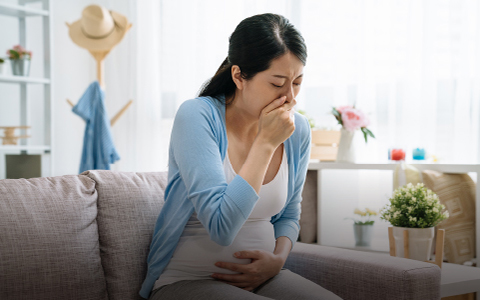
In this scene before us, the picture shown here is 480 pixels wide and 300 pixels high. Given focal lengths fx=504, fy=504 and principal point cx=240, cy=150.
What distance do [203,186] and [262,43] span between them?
1.26 ft

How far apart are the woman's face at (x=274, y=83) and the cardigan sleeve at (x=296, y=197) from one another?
0.20 meters

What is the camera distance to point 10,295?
1.15 metres

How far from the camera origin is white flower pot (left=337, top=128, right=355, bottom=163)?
8.14ft

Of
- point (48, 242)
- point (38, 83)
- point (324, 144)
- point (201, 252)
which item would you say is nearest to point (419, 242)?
point (201, 252)

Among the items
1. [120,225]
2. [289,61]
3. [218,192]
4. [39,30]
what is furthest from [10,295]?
[39,30]

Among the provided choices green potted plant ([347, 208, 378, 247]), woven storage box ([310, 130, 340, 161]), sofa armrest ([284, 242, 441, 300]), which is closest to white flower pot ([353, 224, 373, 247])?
green potted plant ([347, 208, 378, 247])

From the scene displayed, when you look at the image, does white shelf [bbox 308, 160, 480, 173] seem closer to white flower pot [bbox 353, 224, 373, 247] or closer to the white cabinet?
white flower pot [bbox 353, 224, 373, 247]

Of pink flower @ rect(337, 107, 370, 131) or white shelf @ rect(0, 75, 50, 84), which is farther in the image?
white shelf @ rect(0, 75, 50, 84)

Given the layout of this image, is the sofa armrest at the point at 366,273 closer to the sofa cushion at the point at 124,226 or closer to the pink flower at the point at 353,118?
the sofa cushion at the point at 124,226

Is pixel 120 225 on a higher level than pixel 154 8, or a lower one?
lower

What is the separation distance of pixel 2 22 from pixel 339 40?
238 centimetres

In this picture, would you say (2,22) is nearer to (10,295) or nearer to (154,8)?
(154,8)

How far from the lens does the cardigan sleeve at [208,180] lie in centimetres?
112

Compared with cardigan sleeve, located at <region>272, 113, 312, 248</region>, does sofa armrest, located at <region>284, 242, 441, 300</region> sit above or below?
below
